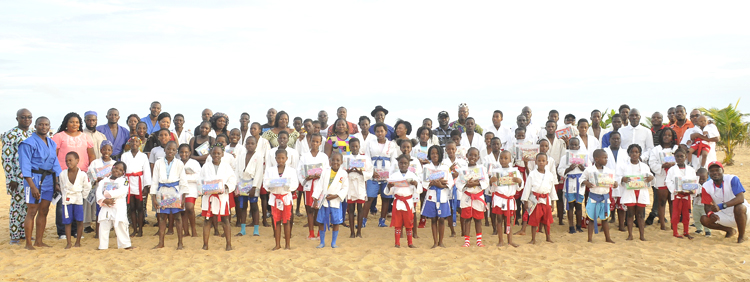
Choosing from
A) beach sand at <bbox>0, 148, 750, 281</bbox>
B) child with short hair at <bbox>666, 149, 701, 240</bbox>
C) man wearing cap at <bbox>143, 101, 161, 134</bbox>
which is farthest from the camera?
man wearing cap at <bbox>143, 101, 161, 134</bbox>

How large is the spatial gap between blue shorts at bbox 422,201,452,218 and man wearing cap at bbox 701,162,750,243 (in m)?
4.50

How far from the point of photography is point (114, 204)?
7.69 metres

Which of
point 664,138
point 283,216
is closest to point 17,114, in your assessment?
point 283,216

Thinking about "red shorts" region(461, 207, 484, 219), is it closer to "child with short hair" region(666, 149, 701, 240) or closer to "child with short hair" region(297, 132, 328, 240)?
"child with short hair" region(297, 132, 328, 240)

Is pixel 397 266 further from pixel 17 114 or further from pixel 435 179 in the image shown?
pixel 17 114

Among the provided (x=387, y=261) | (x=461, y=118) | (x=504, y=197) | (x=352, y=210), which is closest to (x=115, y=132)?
(x=352, y=210)

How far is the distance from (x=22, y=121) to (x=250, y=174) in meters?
3.57

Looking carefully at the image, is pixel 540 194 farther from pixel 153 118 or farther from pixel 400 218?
pixel 153 118

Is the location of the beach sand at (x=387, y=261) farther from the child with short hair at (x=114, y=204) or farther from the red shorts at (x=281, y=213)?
the red shorts at (x=281, y=213)

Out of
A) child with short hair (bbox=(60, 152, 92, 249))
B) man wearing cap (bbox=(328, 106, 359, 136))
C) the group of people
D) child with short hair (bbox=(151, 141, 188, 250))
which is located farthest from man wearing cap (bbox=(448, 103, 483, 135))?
child with short hair (bbox=(60, 152, 92, 249))

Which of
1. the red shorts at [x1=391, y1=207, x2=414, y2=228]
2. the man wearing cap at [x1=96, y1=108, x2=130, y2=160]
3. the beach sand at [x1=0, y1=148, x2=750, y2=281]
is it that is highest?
the man wearing cap at [x1=96, y1=108, x2=130, y2=160]

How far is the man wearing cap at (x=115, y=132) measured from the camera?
29.4 ft

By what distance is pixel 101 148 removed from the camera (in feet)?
26.5

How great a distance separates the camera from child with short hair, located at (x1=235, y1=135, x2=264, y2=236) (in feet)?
28.6
